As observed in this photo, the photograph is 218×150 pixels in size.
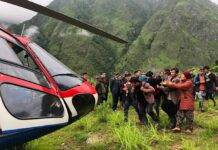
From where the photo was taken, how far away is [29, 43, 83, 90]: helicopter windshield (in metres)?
7.30

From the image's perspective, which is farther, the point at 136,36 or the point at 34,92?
the point at 136,36

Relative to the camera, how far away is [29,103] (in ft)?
21.2

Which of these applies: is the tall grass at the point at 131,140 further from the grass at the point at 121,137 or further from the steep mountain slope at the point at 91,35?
the steep mountain slope at the point at 91,35

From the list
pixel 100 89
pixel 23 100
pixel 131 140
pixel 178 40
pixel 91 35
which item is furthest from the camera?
pixel 91 35

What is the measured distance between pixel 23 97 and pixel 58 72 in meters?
1.17

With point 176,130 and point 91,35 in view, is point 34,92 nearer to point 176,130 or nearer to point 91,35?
point 176,130

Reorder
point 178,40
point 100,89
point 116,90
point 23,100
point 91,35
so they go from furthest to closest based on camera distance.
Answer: point 91,35
point 178,40
point 100,89
point 116,90
point 23,100

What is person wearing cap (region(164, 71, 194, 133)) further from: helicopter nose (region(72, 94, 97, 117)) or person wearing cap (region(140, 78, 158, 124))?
helicopter nose (region(72, 94, 97, 117))

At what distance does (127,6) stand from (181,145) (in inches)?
5115

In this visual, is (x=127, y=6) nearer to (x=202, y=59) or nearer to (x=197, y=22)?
(x=197, y=22)

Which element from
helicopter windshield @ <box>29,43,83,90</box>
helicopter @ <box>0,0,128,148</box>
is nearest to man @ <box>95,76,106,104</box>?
helicopter @ <box>0,0,128,148</box>

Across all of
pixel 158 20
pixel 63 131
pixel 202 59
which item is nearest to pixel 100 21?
pixel 158 20

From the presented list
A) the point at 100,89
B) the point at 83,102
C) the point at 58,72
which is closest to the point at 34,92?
the point at 58,72

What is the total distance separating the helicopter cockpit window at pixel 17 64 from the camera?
6.46 m
